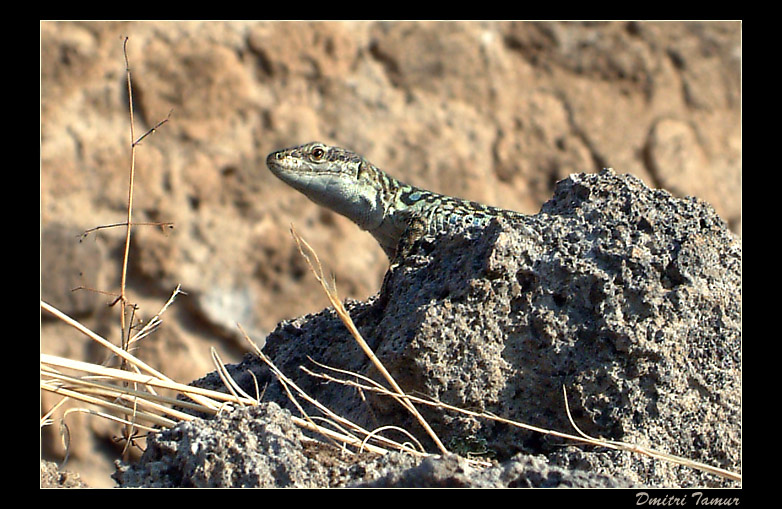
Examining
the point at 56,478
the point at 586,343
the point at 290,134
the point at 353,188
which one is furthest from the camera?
the point at 290,134

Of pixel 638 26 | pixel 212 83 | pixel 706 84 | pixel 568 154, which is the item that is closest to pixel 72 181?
pixel 212 83

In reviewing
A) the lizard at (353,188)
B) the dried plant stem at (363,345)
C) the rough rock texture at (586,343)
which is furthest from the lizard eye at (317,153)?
the dried plant stem at (363,345)

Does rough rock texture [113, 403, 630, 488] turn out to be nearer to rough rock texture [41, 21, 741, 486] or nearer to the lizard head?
the lizard head

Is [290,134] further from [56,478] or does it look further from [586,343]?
[56,478]

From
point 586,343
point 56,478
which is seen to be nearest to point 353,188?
point 586,343

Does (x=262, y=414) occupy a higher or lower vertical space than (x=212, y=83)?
lower

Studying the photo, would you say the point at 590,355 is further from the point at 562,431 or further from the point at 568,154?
the point at 568,154

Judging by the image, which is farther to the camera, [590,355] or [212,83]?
[212,83]
